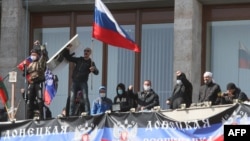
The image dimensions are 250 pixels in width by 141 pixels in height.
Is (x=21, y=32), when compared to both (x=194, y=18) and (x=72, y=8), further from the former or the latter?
(x=194, y=18)

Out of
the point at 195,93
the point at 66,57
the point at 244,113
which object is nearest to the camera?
the point at 244,113

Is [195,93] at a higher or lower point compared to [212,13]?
lower

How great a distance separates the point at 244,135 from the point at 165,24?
475 inches

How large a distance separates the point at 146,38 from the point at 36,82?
5683 mm

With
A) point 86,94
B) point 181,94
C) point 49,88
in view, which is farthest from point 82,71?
point 181,94

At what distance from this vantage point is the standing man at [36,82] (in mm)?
19578

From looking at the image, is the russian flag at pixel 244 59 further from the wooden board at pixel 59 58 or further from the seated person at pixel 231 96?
the wooden board at pixel 59 58

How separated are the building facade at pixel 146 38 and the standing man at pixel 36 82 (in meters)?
3.77

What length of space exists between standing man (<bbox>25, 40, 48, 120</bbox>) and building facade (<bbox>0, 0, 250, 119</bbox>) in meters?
3.77

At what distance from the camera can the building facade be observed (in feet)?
76.0

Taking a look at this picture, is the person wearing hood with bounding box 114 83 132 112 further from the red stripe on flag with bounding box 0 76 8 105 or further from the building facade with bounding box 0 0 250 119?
the red stripe on flag with bounding box 0 76 8 105

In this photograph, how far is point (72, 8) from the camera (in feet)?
82.6

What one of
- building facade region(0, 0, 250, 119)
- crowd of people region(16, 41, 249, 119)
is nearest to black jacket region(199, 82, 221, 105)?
crowd of people region(16, 41, 249, 119)

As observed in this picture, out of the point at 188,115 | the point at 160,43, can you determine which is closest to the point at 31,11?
the point at 160,43
